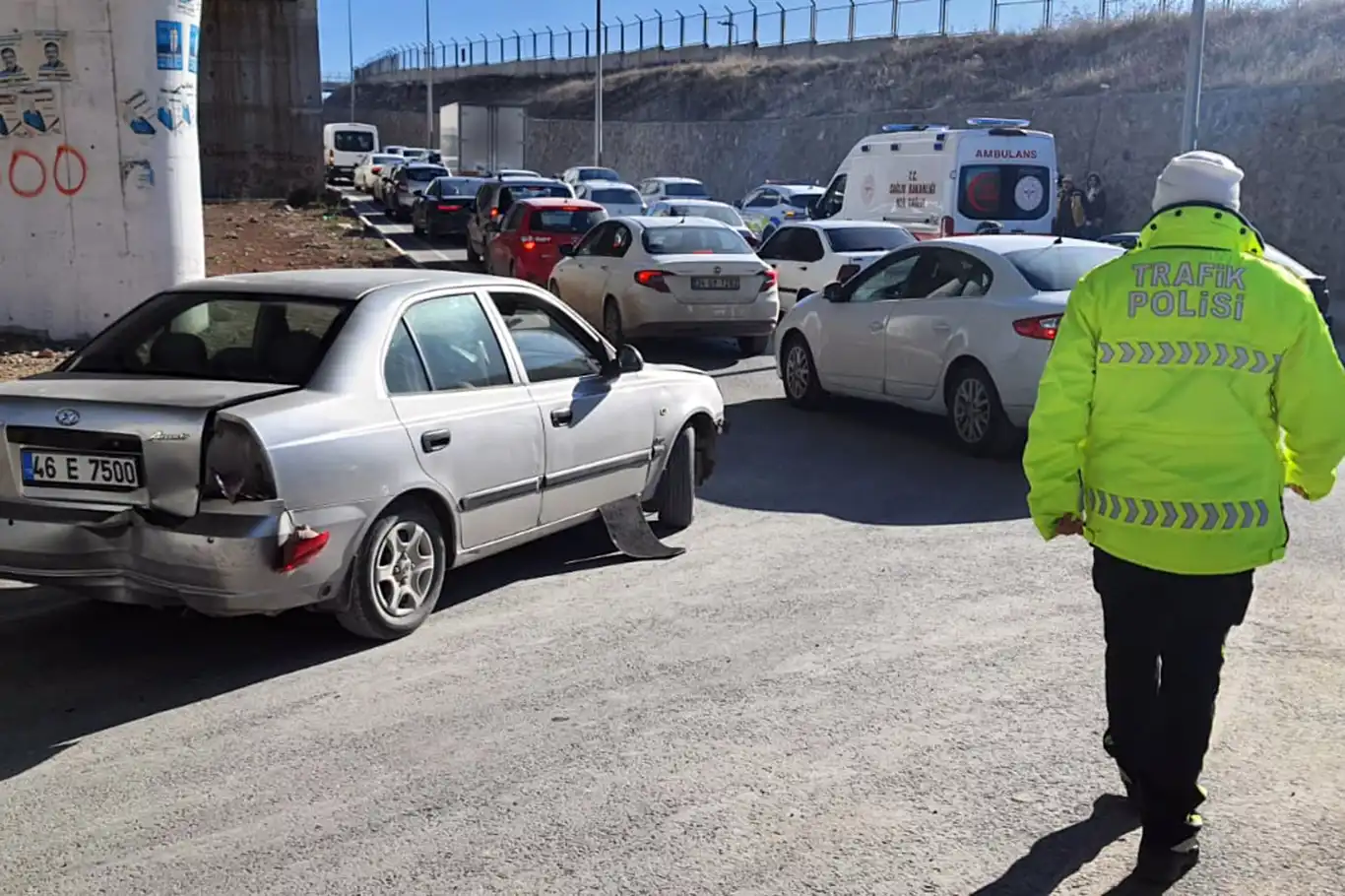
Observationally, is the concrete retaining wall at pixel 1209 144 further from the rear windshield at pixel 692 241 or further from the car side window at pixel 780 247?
the rear windshield at pixel 692 241

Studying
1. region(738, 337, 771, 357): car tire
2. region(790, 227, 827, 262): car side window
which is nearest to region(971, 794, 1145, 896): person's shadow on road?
region(738, 337, 771, 357): car tire

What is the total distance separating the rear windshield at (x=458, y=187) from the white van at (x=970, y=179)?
1517cm

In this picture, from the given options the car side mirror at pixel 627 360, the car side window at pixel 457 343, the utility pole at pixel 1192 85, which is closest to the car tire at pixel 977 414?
the car side mirror at pixel 627 360

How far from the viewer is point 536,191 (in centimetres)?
2631

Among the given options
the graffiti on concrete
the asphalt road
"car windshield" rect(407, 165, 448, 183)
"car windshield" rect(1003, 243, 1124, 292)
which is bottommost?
the asphalt road

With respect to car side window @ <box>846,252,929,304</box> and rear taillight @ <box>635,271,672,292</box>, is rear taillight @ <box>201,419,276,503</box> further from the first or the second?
rear taillight @ <box>635,271,672,292</box>

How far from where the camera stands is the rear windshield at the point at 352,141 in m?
58.5

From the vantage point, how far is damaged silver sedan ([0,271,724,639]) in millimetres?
5027

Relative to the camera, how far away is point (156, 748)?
4582 millimetres

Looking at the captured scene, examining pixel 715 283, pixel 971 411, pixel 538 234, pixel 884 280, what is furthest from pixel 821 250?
pixel 971 411

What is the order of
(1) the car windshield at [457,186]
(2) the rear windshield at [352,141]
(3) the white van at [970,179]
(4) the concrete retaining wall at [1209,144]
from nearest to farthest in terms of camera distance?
(3) the white van at [970,179] < (4) the concrete retaining wall at [1209,144] < (1) the car windshield at [457,186] < (2) the rear windshield at [352,141]

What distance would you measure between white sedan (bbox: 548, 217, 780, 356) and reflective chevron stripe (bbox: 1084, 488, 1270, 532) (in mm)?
10803

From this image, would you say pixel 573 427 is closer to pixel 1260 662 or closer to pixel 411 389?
pixel 411 389

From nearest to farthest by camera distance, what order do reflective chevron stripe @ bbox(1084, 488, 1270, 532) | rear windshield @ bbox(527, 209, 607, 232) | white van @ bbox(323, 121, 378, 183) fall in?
reflective chevron stripe @ bbox(1084, 488, 1270, 532), rear windshield @ bbox(527, 209, 607, 232), white van @ bbox(323, 121, 378, 183)
